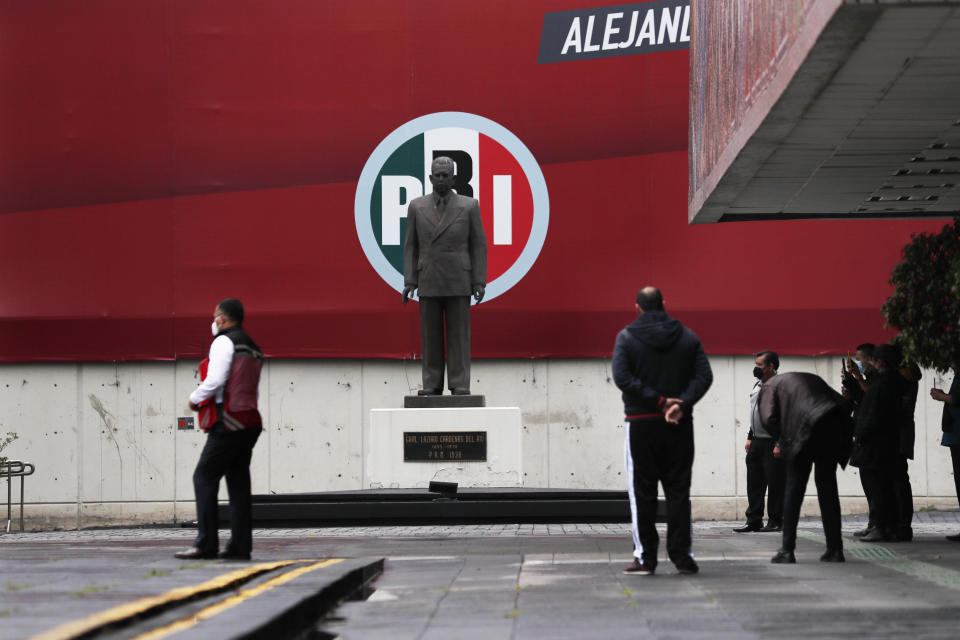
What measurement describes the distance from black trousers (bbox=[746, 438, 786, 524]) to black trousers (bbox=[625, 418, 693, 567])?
451 centimetres

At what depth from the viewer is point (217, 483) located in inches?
310

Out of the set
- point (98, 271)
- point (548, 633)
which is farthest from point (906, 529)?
point (98, 271)

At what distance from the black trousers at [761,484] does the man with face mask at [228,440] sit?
5.52 meters

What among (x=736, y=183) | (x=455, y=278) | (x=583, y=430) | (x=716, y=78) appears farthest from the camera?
(x=583, y=430)

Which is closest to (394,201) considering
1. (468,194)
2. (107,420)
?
(468,194)

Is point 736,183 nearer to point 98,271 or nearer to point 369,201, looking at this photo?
point 369,201

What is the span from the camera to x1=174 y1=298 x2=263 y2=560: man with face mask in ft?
25.5

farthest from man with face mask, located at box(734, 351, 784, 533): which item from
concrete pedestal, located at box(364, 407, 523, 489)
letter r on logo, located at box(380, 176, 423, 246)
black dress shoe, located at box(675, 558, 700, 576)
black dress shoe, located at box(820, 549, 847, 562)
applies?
letter r on logo, located at box(380, 176, 423, 246)

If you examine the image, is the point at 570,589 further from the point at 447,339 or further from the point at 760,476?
the point at 447,339

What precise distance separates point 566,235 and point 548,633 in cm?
1106

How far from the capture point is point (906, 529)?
10.2 metres

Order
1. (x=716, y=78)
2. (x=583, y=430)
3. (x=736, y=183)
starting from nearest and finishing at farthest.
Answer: (x=736, y=183)
(x=716, y=78)
(x=583, y=430)

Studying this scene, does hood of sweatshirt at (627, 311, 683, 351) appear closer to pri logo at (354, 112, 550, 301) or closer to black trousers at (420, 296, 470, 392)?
black trousers at (420, 296, 470, 392)

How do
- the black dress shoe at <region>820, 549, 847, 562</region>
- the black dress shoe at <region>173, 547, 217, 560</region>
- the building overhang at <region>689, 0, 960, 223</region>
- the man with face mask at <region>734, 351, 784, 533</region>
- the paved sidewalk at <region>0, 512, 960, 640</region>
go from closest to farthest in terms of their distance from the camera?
the paved sidewalk at <region>0, 512, 960, 640</region> < the building overhang at <region>689, 0, 960, 223</region> < the black dress shoe at <region>173, 547, 217, 560</region> < the black dress shoe at <region>820, 549, 847, 562</region> < the man with face mask at <region>734, 351, 784, 533</region>
